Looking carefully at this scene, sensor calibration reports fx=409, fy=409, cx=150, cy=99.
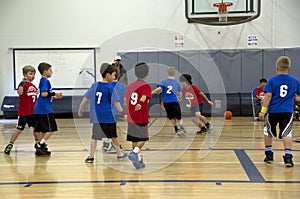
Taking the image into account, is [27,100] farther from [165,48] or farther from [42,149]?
[165,48]

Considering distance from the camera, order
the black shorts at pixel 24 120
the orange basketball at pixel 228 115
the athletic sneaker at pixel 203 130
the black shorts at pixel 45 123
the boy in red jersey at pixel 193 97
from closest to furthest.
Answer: the black shorts at pixel 45 123 < the black shorts at pixel 24 120 < the boy in red jersey at pixel 193 97 < the athletic sneaker at pixel 203 130 < the orange basketball at pixel 228 115

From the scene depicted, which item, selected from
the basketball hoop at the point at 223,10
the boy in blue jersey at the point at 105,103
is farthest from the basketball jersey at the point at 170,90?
the basketball hoop at the point at 223,10

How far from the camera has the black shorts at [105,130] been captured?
5.84 meters

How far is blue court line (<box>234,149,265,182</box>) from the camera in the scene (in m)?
5.05

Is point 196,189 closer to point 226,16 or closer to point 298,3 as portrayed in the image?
point 226,16

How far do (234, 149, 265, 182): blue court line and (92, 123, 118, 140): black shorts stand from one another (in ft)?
6.26

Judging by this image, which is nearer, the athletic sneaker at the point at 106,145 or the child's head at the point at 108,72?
the child's head at the point at 108,72

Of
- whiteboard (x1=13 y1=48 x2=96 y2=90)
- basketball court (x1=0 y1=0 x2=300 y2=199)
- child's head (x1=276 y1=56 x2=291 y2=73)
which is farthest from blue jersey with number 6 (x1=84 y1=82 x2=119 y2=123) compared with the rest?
whiteboard (x1=13 y1=48 x2=96 y2=90)

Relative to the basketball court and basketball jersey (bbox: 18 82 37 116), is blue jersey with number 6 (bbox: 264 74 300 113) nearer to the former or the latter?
basketball jersey (bbox: 18 82 37 116)

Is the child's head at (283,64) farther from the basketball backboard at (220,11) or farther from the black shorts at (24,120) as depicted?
the basketball backboard at (220,11)

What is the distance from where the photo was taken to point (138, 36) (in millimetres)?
13547

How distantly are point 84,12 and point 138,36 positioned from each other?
76.3 inches

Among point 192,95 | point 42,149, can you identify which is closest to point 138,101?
point 42,149

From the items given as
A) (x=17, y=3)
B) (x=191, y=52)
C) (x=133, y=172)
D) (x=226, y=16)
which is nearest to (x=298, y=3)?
(x=226, y=16)
